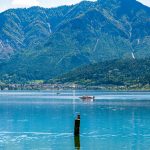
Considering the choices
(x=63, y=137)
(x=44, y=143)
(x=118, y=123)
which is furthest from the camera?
(x=118, y=123)

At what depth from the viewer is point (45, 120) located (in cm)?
11488

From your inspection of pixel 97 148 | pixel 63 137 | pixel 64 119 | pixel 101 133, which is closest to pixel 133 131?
pixel 101 133

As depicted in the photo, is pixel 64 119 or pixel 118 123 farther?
pixel 64 119

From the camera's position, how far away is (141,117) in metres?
121

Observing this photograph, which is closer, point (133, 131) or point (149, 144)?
point (149, 144)

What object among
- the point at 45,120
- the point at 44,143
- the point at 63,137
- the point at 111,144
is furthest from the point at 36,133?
the point at 45,120

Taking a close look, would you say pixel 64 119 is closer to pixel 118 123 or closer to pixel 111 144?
pixel 118 123

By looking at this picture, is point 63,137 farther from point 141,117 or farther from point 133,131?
point 141,117

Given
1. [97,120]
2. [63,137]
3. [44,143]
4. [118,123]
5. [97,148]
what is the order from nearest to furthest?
[97,148] < [44,143] < [63,137] < [118,123] < [97,120]

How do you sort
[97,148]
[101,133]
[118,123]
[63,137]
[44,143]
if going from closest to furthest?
[97,148]
[44,143]
[63,137]
[101,133]
[118,123]

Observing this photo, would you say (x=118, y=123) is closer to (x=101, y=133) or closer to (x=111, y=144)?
(x=101, y=133)

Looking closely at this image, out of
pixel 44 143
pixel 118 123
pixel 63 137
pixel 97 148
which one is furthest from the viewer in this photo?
pixel 118 123

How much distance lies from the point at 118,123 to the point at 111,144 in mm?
33442

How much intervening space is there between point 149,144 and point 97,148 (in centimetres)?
874
